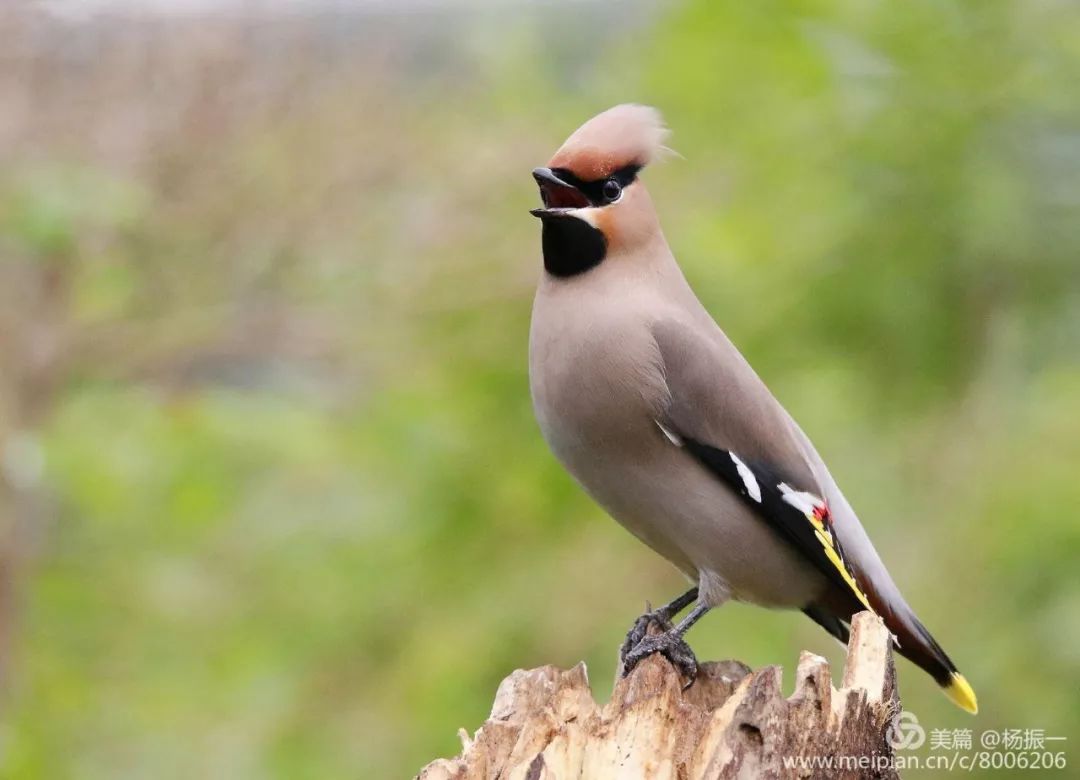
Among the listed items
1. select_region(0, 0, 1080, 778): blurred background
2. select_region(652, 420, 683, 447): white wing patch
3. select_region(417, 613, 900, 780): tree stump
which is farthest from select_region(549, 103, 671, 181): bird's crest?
select_region(0, 0, 1080, 778): blurred background

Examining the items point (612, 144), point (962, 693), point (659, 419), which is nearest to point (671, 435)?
point (659, 419)

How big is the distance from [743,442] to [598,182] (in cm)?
82

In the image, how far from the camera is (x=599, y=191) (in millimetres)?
4270

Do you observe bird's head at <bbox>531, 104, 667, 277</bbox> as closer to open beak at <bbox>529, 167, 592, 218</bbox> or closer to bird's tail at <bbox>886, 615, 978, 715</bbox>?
open beak at <bbox>529, 167, 592, 218</bbox>

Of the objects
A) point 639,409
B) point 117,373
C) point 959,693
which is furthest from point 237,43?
point 959,693

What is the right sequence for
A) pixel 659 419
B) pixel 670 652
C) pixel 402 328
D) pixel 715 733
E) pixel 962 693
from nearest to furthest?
pixel 715 733, pixel 670 652, pixel 659 419, pixel 962 693, pixel 402 328

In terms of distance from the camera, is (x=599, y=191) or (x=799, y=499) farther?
(x=799, y=499)

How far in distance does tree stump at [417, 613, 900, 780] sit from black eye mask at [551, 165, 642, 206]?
4.19ft

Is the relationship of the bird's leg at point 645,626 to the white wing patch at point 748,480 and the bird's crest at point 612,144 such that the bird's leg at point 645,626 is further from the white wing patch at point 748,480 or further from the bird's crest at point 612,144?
the bird's crest at point 612,144

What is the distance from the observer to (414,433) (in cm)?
709

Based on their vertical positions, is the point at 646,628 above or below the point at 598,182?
below

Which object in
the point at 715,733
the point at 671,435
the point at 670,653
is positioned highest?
the point at 671,435

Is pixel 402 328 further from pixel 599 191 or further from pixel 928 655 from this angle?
pixel 928 655

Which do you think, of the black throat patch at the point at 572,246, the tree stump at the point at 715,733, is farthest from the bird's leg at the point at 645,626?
the black throat patch at the point at 572,246
